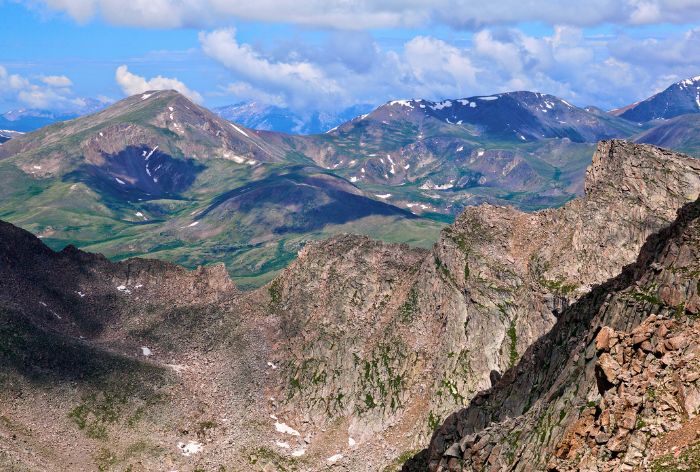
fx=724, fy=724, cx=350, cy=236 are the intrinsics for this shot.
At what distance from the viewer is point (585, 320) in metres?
124

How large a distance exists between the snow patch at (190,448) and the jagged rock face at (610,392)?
9747 centimetres

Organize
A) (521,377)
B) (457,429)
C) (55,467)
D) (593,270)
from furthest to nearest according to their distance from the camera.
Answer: (593,270)
(55,467)
(521,377)
(457,429)

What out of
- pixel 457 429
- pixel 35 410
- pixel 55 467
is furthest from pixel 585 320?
pixel 35 410

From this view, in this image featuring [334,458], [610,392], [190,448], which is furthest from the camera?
[190,448]

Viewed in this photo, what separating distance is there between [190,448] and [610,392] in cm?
15364

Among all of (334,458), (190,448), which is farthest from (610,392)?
(190,448)

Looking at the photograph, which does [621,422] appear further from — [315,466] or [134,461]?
[134,461]

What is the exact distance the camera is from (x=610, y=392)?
61.2m

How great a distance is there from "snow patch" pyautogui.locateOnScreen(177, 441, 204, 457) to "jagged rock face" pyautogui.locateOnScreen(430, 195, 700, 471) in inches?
3838

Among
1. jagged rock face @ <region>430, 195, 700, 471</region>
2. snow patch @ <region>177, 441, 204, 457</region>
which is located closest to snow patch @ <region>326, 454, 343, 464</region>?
snow patch @ <region>177, 441, 204, 457</region>

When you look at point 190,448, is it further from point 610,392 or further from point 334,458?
point 610,392

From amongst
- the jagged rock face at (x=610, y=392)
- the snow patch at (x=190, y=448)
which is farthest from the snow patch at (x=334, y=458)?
the jagged rock face at (x=610, y=392)

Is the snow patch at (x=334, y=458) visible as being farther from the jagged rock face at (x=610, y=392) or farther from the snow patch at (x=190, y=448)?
the jagged rock face at (x=610, y=392)

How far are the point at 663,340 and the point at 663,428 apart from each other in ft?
26.2
